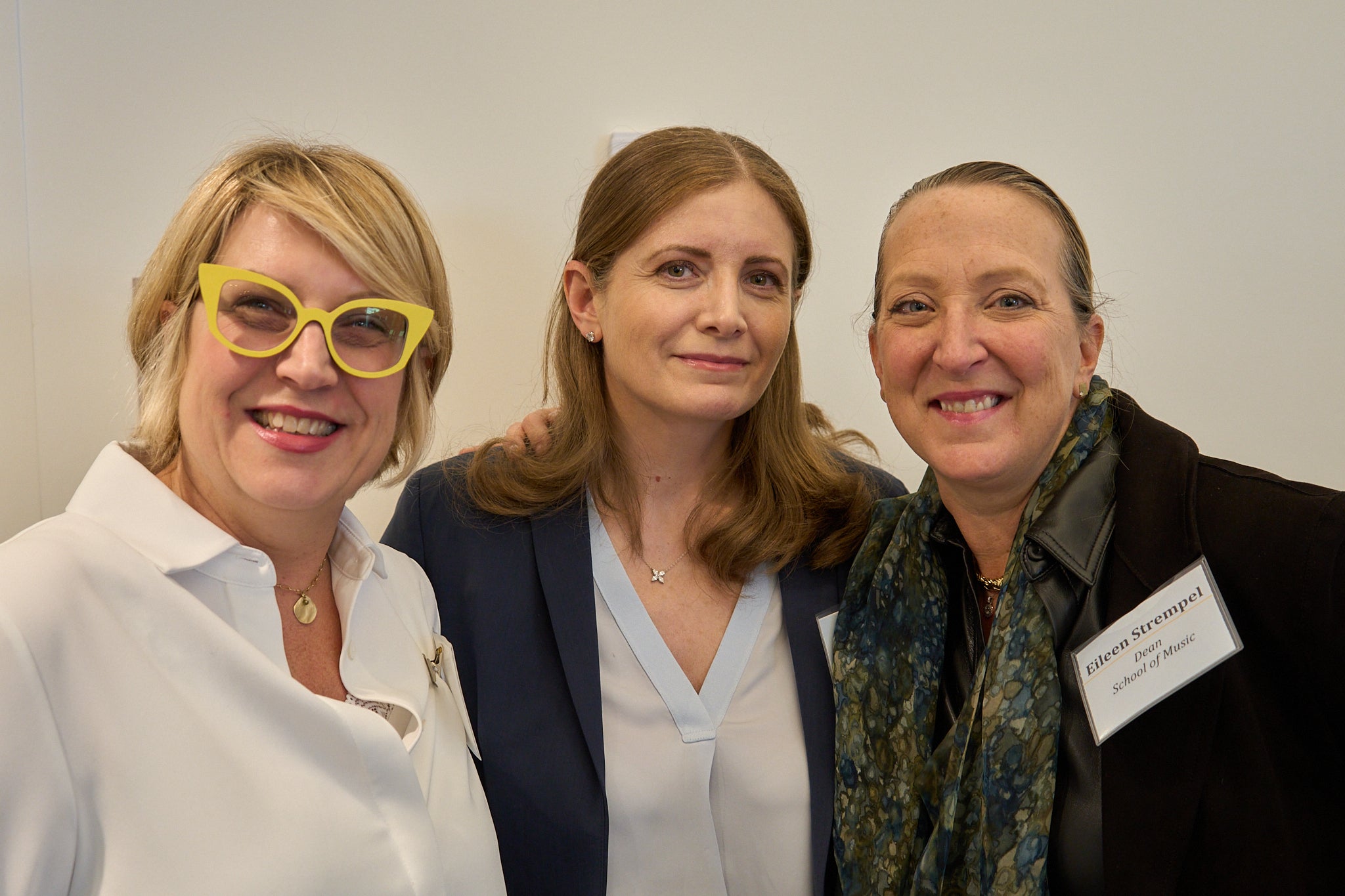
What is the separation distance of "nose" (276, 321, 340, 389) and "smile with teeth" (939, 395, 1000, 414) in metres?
1.05

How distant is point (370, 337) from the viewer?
4.91 feet

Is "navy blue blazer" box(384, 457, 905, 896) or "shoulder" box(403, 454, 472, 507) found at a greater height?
"shoulder" box(403, 454, 472, 507)

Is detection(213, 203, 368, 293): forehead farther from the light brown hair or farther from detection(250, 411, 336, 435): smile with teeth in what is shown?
the light brown hair

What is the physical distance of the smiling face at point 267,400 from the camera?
4.63 feet

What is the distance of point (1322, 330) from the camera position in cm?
315

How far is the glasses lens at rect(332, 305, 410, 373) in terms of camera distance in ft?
4.80

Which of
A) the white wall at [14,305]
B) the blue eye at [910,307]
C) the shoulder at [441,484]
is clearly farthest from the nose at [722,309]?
the white wall at [14,305]

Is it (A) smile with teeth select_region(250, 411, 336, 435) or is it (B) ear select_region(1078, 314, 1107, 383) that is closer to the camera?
(A) smile with teeth select_region(250, 411, 336, 435)

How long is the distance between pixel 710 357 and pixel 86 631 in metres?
1.21

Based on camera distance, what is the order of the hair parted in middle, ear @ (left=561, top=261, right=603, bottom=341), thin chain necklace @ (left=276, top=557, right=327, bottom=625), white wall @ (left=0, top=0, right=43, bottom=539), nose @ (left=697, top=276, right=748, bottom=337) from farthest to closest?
white wall @ (left=0, top=0, right=43, bottom=539), ear @ (left=561, top=261, right=603, bottom=341), the hair parted in middle, nose @ (left=697, top=276, right=748, bottom=337), thin chain necklace @ (left=276, top=557, right=327, bottom=625)

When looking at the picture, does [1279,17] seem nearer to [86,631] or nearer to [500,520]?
[500,520]

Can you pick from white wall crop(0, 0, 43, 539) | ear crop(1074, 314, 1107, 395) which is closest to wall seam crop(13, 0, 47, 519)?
white wall crop(0, 0, 43, 539)

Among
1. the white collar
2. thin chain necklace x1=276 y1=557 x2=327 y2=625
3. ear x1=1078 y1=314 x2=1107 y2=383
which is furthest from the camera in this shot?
ear x1=1078 y1=314 x2=1107 y2=383

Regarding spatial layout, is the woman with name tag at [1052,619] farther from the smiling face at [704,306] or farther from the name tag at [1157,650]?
the smiling face at [704,306]
